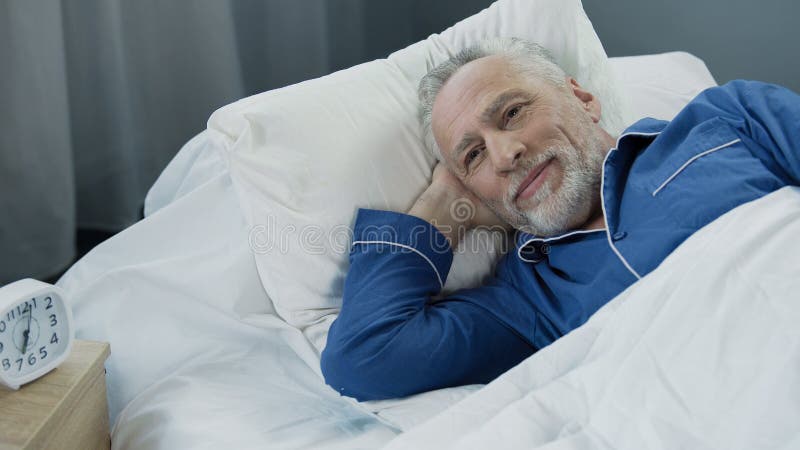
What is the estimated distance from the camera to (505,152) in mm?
1340

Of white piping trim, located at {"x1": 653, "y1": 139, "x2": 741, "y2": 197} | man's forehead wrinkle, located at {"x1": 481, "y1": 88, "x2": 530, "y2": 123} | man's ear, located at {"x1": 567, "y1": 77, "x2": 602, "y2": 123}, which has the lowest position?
white piping trim, located at {"x1": 653, "y1": 139, "x2": 741, "y2": 197}

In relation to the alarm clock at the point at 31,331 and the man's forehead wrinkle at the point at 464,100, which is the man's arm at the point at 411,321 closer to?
the man's forehead wrinkle at the point at 464,100

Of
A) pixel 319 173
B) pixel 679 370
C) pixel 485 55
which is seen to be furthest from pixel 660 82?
pixel 679 370

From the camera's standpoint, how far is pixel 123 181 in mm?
2170

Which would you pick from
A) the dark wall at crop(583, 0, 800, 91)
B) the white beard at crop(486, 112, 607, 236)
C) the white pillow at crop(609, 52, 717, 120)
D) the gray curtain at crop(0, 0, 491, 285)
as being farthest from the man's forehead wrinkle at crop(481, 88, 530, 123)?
the dark wall at crop(583, 0, 800, 91)

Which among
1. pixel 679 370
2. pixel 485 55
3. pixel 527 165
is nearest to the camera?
pixel 679 370

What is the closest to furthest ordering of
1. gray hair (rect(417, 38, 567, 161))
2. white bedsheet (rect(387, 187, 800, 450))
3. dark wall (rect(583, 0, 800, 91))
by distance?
white bedsheet (rect(387, 187, 800, 450)) < gray hair (rect(417, 38, 567, 161)) < dark wall (rect(583, 0, 800, 91))

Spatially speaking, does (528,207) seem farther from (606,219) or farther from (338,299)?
(338,299)

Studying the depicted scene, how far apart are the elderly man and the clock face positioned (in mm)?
394

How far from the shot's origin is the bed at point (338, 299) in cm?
95

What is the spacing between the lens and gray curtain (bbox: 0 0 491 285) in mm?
1834

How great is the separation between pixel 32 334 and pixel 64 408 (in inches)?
4.0

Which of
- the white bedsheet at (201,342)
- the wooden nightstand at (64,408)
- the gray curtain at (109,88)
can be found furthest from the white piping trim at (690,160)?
the gray curtain at (109,88)

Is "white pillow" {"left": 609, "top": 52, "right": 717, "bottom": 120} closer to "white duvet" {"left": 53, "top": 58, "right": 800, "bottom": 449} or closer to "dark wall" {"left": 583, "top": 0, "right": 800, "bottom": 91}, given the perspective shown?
"dark wall" {"left": 583, "top": 0, "right": 800, "bottom": 91}
